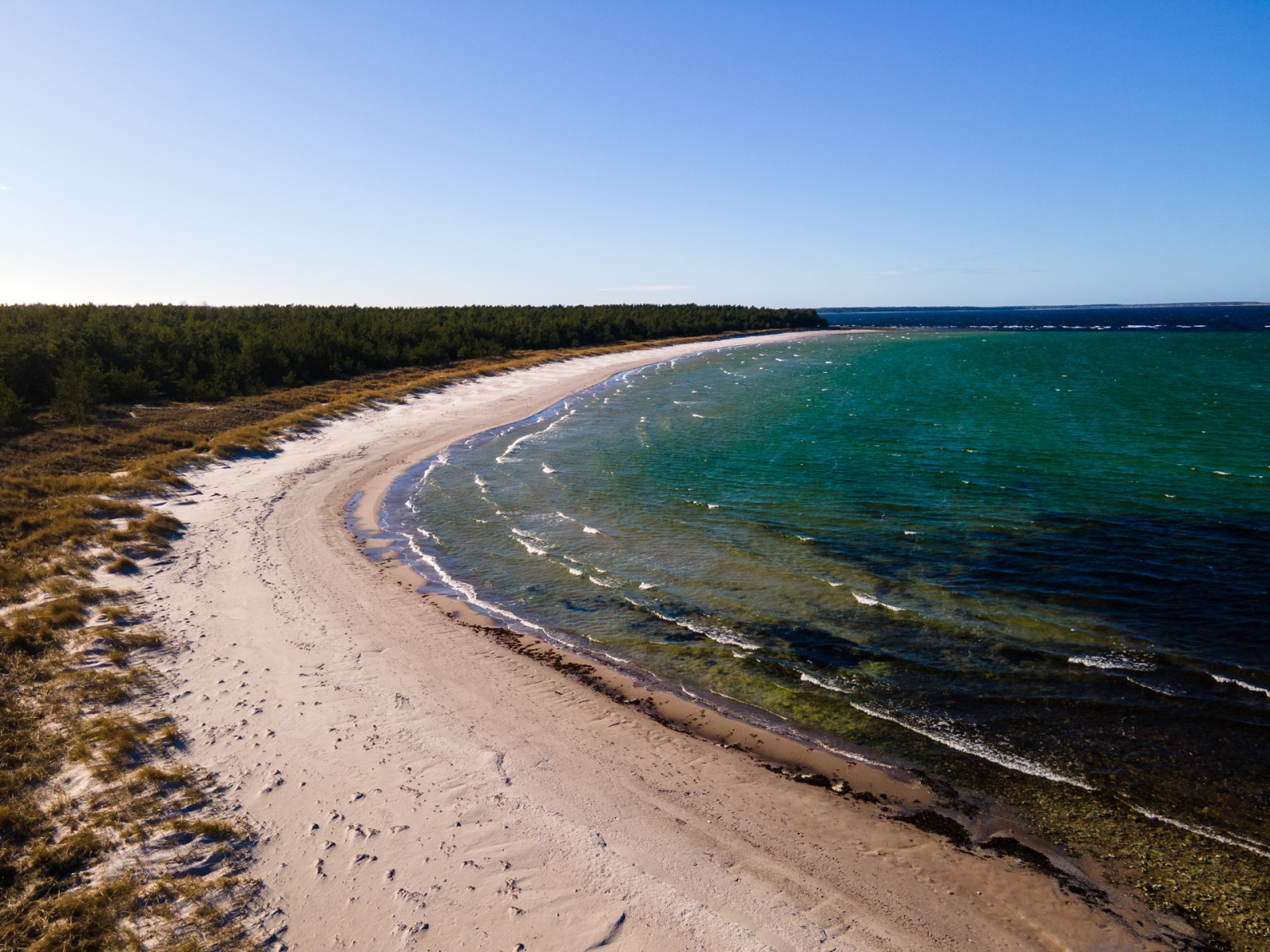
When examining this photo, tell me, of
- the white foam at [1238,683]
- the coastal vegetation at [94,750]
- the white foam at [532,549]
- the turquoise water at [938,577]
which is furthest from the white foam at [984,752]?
the white foam at [532,549]

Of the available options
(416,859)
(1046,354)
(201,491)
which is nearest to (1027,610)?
(416,859)

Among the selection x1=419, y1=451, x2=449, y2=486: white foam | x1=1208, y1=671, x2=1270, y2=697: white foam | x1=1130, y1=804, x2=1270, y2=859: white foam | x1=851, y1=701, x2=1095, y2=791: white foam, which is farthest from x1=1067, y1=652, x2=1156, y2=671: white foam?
x1=419, y1=451, x2=449, y2=486: white foam

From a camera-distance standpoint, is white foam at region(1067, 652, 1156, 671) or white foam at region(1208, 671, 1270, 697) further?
white foam at region(1067, 652, 1156, 671)

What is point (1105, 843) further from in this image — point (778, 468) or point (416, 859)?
point (778, 468)

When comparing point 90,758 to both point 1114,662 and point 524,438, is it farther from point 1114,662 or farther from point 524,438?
point 524,438

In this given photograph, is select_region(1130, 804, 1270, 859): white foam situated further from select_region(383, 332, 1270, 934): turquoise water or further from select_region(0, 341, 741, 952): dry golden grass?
select_region(0, 341, 741, 952): dry golden grass

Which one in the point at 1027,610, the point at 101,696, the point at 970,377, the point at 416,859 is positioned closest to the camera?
the point at 416,859
